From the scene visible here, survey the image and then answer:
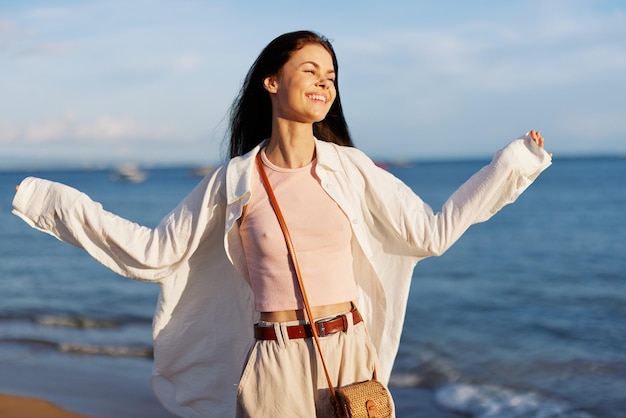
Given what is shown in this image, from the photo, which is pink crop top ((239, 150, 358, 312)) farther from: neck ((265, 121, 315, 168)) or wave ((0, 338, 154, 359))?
wave ((0, 338, 154, 359))

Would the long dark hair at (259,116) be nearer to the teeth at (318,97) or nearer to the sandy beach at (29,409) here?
the teeth at (318,97)

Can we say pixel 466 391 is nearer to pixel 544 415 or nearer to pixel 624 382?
pixel 544 415

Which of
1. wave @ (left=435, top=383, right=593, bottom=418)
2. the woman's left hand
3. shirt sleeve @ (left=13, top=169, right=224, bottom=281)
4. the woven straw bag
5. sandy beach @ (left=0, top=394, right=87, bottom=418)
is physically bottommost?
wave @ (left=435, top=383, right=593, bottom=418)

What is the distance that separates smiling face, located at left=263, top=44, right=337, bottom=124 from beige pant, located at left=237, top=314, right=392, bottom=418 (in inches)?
29.4

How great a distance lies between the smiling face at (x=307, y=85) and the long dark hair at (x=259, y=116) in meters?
0.09

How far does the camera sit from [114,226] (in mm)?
2842

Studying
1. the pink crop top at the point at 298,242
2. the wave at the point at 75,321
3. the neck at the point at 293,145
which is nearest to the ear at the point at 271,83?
the neck at the point at 293,145

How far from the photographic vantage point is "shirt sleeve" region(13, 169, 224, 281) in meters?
2.82

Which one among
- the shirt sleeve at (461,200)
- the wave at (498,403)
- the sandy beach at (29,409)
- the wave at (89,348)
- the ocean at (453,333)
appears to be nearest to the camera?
the shirt sleeve at (461,200)

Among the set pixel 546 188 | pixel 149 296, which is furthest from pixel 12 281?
pixel 546 188

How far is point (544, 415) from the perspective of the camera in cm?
591

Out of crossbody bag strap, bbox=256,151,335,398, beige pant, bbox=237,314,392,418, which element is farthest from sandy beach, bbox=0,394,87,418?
crossbody bag strap, bbox=256,151,335,398

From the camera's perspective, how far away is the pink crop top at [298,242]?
8.99 ft

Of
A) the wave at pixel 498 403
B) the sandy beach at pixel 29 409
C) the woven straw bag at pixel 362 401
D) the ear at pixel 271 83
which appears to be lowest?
the wave at pixel 498 403
